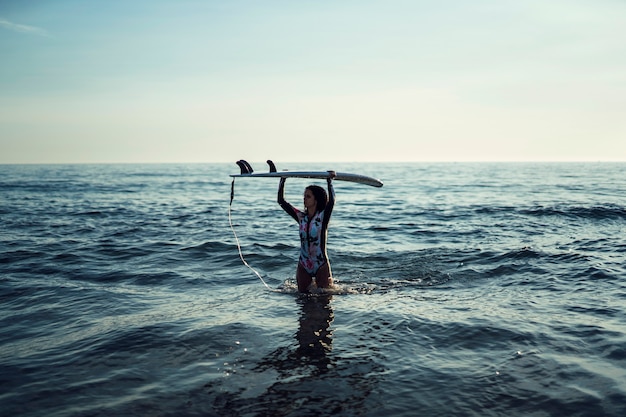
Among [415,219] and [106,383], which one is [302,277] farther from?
[415,219]

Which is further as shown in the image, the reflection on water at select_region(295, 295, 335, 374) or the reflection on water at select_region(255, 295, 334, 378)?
the reflection on water at select_region(295, 295, 335, 374)

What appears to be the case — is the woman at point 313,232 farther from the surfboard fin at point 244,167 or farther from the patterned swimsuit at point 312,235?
the surfboard fin at point 244,167

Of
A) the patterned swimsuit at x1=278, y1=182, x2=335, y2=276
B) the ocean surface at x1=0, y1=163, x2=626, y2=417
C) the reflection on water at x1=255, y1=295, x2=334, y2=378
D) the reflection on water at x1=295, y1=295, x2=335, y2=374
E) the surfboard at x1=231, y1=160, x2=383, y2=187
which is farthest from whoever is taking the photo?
the patterned swimsuit at x1=278, y1=182, x2=335, y2=276

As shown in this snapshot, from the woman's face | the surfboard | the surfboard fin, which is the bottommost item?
the woman's face

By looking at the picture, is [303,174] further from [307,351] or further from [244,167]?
[307,351]

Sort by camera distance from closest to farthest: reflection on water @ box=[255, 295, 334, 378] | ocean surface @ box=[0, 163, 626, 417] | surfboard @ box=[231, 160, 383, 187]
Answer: ocean surface @ box=[0, 163, 626, 417] → reflection on water @ box=[255, 295, 334, 378] → surfboard @ box=[231, 160, 383, 187]

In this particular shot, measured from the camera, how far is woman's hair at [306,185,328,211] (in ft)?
29.4

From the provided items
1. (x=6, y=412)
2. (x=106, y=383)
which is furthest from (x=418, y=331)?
(x=6, y=412)

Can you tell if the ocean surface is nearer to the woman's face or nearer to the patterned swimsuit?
the patterned swimsuit

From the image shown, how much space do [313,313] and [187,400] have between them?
3375 millimetres

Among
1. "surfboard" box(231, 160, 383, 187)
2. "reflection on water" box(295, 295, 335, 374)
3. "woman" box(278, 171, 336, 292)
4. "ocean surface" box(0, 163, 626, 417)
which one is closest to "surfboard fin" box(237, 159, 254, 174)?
"surfboard" box(231, 160, 383, 187)

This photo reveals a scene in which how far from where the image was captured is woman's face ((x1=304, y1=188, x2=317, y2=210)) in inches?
Answer: 352

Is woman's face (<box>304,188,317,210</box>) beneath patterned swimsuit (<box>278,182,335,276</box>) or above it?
above

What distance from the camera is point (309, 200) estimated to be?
9031 mm
